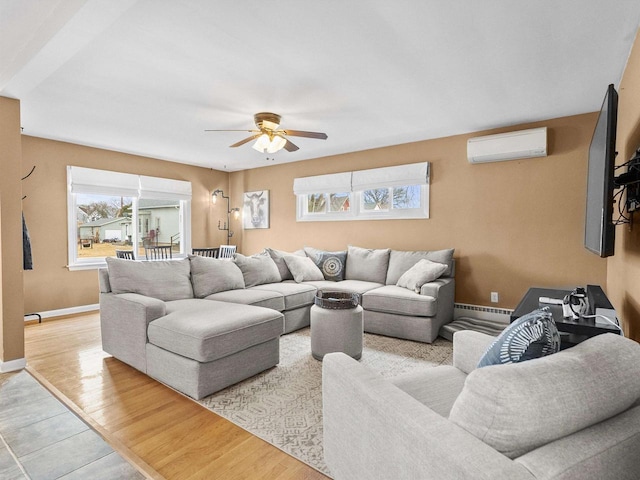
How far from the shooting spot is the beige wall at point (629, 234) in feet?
6.57

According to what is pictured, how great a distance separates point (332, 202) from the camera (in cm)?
561

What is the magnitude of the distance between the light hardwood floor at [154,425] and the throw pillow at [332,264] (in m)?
2.57

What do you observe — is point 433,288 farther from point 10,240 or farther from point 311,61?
point 10,240

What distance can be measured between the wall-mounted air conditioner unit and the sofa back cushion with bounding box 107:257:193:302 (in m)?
3.45

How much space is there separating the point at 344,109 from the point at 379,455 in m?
3.11

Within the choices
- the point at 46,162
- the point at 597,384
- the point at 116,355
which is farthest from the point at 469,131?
the point at 46,162

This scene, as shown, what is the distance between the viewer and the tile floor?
166 centimetres

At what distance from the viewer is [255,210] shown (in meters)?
6.54

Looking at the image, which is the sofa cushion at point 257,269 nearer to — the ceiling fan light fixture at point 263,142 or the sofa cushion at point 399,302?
the sofa cushion at point 399,302

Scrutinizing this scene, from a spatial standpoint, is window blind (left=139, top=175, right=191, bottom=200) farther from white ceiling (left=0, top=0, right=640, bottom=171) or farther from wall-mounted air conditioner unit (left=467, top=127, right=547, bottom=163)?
wall-mounted air conditioner unit (left=467, top=127, right=547, bottom=163)

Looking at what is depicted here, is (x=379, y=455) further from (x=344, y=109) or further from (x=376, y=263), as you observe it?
(x=376, y=263)

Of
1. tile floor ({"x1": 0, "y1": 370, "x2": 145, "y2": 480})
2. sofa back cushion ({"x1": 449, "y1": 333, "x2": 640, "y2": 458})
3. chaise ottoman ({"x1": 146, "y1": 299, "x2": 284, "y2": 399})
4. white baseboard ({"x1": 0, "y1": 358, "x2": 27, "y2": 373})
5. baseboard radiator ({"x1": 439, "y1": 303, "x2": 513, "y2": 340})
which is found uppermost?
sofa back cushion ({"x1": 449, "y1": 333, "x2": 640, "y2": 458})

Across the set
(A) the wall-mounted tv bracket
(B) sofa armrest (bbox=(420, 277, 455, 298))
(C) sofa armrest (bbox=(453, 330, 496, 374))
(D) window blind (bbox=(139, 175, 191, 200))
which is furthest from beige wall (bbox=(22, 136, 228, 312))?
(A) the wall-mounted tv bracket

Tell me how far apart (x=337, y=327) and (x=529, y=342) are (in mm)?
1978
